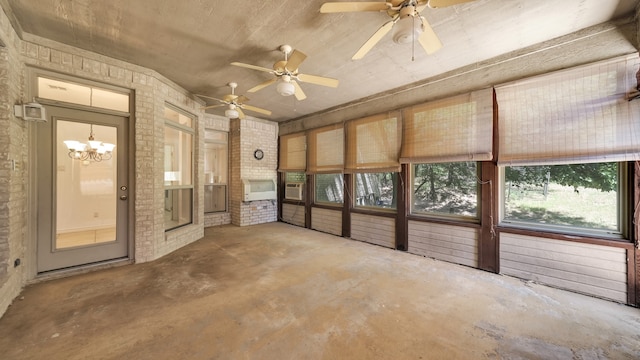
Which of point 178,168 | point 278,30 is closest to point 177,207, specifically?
point 178,168

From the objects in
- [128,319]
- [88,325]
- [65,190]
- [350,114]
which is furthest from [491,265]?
[65,190]

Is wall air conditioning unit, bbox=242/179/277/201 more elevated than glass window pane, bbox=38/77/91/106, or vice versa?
glass window pane, bbox=38/77/91/106

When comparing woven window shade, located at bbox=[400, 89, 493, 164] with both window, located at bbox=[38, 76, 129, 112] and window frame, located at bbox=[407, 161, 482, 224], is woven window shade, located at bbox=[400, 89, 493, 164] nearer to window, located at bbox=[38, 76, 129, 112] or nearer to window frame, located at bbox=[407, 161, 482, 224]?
window frame, located at bbox=[407, 161, 482, 224]

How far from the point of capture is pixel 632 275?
2.54 metres

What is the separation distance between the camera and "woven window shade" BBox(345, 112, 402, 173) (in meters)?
4.38

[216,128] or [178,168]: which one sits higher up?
[216,128]

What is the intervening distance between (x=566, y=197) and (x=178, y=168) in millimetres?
6226

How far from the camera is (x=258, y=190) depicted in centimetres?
644

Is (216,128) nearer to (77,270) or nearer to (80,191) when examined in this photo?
(80,191)

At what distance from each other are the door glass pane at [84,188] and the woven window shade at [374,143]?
413 centimetres

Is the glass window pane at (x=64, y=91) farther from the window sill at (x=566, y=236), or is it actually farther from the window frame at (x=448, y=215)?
the window sill at (x=566, y=236)

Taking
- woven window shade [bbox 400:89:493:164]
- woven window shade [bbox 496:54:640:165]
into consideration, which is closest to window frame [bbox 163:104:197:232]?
woven window shade [bbox 400:89:493:164]

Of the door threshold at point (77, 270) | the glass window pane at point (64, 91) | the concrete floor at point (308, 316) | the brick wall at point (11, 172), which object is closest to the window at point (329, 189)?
the concrete floor at point (308, 316)

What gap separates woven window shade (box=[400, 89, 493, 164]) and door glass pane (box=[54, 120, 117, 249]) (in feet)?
15.7
